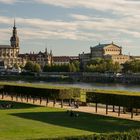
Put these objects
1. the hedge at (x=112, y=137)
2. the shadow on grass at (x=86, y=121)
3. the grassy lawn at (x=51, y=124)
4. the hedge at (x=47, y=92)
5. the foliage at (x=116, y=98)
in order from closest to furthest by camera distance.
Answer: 1. the hedge at (x=112, y=137)
2. the grassy lawn at (x=51, y=124)
3. the shadow on grass at (x=86, y=121)
4. the foliage at (x=116, y=98)
5. the hedge at (x=47, y=92)

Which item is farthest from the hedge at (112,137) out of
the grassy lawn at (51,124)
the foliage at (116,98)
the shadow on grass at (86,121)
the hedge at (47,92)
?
the hedge at (47,92)

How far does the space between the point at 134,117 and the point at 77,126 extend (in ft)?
30.6

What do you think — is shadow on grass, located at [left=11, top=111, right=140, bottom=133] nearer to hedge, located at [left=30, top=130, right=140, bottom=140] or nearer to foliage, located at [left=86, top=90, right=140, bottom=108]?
foliage, located at [left=86, top=90, right=140, bottom=108]

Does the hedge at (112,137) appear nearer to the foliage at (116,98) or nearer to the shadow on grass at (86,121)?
the shadow on grass at (86,121)

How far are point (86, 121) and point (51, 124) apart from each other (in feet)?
13.2

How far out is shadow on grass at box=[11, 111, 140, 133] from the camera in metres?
36.4

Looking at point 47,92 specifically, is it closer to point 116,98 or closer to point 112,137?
point 116,98

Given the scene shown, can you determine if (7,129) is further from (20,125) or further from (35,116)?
(35,116)

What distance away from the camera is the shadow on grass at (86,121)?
120ft

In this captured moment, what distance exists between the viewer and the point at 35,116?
43.4 metres

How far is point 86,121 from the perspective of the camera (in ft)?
134

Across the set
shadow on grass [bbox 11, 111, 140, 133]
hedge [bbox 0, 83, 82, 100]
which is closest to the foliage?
shadow on grass [bbox 11, 111, 140, 133]

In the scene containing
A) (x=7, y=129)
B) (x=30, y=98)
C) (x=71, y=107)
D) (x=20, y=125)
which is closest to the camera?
(x=7, y=129)

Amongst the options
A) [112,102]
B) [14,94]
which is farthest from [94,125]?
[14,94]
